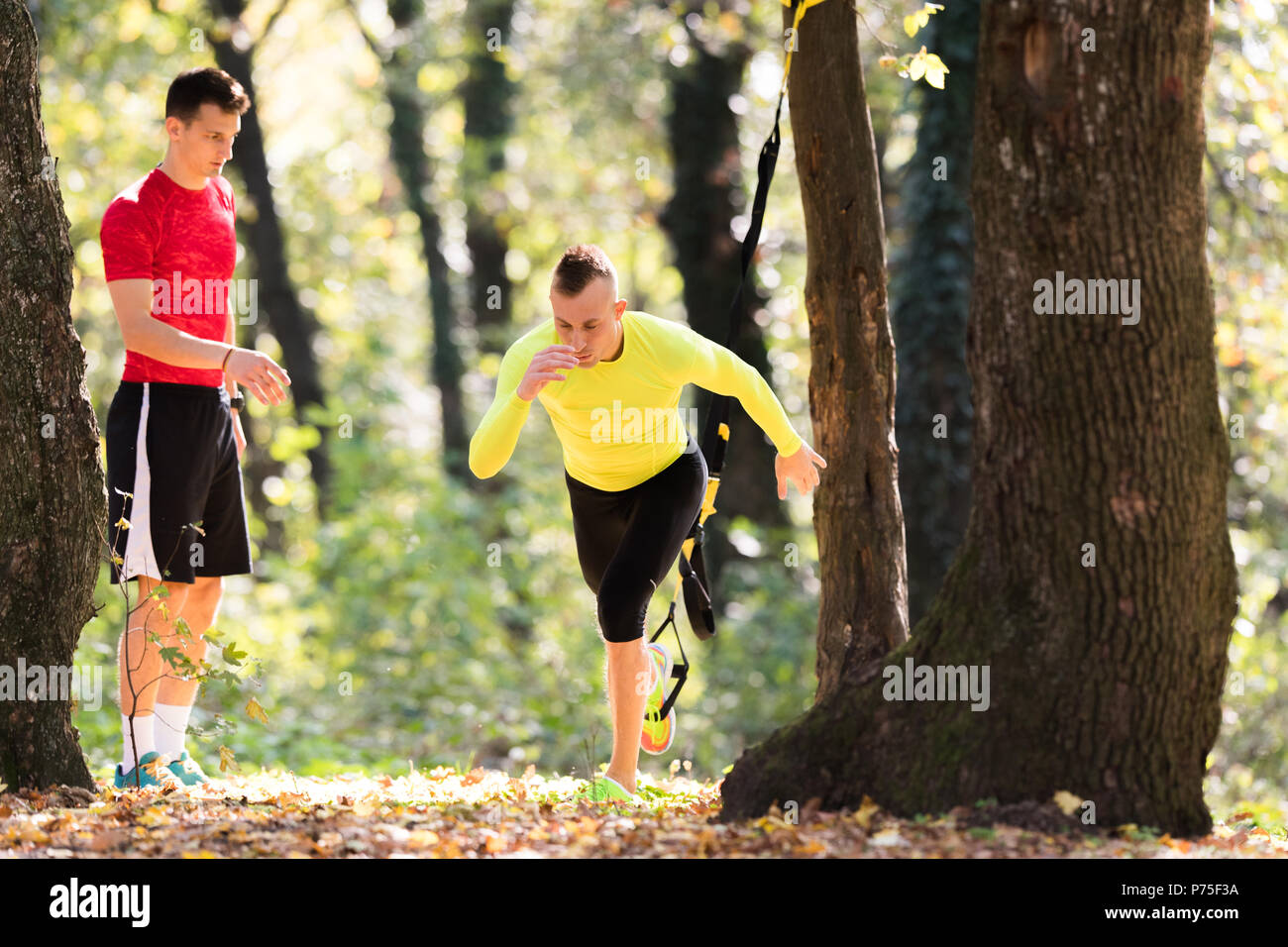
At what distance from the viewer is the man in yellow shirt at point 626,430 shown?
184 inches

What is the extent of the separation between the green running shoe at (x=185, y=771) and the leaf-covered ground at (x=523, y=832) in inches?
9.3

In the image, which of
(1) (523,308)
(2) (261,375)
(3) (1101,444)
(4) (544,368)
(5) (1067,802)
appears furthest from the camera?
(1) (523,308)

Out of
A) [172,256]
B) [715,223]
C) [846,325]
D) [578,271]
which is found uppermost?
[715,223]

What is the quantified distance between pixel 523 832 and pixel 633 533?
1329 mm

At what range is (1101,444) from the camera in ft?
12.7

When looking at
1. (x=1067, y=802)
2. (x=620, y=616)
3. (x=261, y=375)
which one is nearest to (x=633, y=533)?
(x=620, y=616)

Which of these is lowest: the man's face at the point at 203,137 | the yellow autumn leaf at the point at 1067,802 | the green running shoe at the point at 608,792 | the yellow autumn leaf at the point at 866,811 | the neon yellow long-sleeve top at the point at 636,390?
the green running shoe at the point at 608,792

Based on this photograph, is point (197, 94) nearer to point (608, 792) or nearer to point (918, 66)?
point (918, 66)

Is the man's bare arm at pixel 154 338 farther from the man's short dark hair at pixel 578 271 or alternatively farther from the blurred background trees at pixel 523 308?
the blurred background trees at pixel 523 308

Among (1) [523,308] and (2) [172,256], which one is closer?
(2) [172,256]

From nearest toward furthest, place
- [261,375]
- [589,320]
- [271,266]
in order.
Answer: [261,375] < [589,320] < [271,266]

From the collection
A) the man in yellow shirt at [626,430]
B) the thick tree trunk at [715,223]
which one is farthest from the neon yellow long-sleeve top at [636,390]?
the thick tree trunk at [715,223]

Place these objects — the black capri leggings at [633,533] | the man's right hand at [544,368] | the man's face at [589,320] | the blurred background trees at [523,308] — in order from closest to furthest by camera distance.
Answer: the man's right hand at [544,368] → the man's face at [589,320] → the black capri leggings at [633,533] → the blurred background trees at [523,308]
